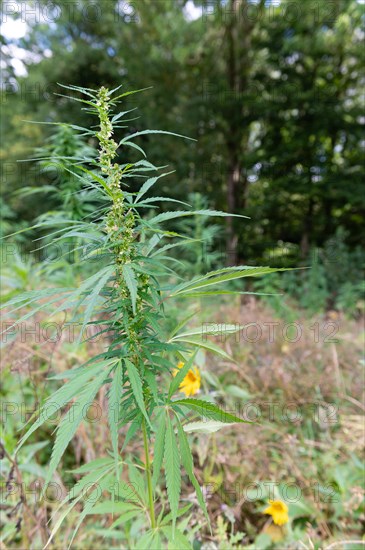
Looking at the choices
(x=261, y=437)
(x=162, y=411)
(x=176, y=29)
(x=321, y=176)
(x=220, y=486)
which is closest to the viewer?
(x=162, y=411)

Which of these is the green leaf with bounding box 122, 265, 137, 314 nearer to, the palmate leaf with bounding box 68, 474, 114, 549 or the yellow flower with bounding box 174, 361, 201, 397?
the palmate leaf with bounding box 68, 474, 114, 549

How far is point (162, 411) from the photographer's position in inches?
28.9

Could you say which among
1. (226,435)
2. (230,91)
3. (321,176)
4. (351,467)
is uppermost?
(230,91)

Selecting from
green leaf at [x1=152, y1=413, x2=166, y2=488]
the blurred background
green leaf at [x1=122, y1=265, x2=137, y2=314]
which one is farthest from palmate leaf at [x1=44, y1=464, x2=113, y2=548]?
the blurred background

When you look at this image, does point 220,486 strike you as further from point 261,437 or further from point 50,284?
point 50,284

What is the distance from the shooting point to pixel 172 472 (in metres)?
0.66

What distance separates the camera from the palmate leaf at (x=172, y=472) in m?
0.64

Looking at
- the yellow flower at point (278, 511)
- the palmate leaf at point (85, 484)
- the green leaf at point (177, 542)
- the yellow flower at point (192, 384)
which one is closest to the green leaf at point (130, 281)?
the palmate leaf at point (85, 484)

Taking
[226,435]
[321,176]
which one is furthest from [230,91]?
[226,435]

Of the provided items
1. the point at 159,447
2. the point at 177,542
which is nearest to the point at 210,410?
the point at 159,447

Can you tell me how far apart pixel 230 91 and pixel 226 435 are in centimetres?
903

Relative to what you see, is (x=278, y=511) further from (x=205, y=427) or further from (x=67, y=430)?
(x=67, y=430)

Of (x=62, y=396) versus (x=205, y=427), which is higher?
(x=62, y=396)

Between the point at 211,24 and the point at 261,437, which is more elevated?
the point at 211,24
